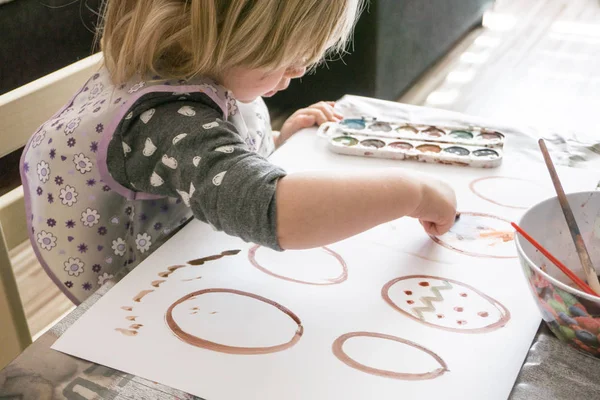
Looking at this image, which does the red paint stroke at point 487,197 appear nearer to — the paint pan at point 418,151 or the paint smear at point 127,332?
the paint pan at point 418,151

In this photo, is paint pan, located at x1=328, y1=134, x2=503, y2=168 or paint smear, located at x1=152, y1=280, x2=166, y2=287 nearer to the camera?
paint smear, located at x1=152, y1=280, x2=166, y2=287

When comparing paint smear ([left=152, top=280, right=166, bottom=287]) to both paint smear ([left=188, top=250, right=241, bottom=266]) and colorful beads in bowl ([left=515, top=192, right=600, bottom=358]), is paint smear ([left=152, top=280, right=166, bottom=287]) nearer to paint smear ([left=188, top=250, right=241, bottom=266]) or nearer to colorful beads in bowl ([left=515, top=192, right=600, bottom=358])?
paint smear ([left=188, top=250, right=241, bottom=266])

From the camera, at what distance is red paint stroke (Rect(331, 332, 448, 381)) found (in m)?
0.48

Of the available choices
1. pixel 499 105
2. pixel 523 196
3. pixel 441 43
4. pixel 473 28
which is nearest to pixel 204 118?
pixel 523 196

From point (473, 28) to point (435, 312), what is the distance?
225 centimetres

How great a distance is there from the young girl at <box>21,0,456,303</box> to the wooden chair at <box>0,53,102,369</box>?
0.18 feet

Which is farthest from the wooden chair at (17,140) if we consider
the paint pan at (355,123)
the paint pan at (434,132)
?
the paint pan at (434,132)

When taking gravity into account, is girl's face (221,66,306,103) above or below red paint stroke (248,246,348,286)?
above

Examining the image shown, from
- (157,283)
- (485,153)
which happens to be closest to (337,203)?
(157,283)

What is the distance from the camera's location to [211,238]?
25.4 inches

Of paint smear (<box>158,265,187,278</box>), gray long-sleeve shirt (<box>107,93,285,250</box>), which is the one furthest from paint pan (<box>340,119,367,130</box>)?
paint smear (<box>158,265,187,278</box>)

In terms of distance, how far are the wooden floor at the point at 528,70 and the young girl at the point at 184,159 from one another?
1.17 metres

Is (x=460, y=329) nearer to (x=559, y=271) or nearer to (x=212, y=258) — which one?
(x=559, y=271)

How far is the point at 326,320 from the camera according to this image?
532 millimetres
